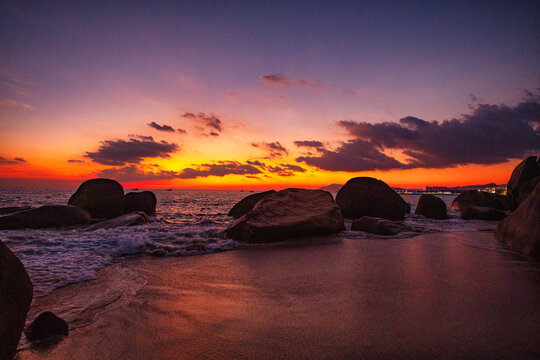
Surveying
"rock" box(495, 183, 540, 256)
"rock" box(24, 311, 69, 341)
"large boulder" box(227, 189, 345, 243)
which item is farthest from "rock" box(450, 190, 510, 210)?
"rock" box(24, 311, 69, 341)

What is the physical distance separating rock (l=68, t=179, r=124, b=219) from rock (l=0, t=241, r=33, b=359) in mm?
11083

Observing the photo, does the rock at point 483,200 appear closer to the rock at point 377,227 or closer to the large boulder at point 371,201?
the large boulder at point 371,201

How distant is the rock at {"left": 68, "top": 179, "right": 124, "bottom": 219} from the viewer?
1148 centimetres

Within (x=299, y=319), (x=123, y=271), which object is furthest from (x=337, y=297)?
(x=123, y=271)

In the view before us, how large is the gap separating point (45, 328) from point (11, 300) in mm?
370

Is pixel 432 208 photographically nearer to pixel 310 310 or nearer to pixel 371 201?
pixel 371 201

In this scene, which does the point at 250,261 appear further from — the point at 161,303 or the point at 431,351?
the point at 431,351

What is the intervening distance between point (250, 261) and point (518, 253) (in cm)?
456

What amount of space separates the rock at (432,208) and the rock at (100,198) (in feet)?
47.0

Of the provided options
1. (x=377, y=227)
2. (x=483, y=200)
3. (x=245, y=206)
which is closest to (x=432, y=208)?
(x=483, y=200)

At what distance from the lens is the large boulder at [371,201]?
11.1 meters

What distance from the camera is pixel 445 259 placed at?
4223 mm

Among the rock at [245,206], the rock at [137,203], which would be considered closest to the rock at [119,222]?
the rock at [245,206]

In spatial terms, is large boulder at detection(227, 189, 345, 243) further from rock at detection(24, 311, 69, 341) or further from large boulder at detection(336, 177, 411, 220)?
rock at detection(24, 311, 69, 341)
